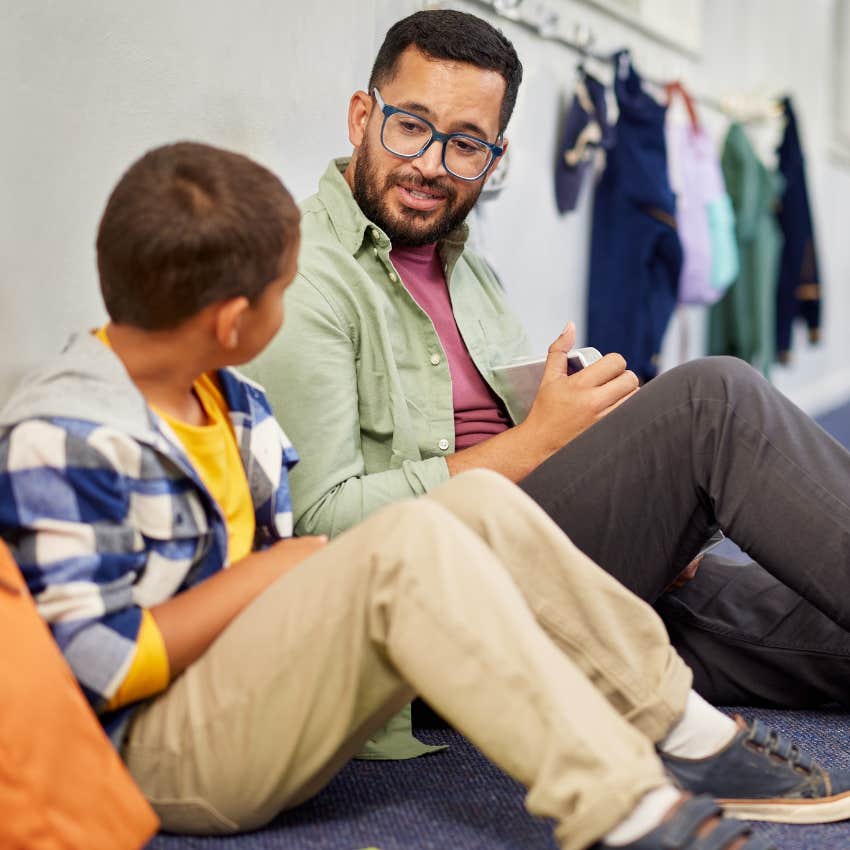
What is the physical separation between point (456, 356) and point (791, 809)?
2.47 ft

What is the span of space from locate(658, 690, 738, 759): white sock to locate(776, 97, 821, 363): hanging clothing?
331cm

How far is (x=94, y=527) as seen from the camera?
106 centimetres

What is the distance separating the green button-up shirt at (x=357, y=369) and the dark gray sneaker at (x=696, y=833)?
0.57 m

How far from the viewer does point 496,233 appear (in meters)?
2.68

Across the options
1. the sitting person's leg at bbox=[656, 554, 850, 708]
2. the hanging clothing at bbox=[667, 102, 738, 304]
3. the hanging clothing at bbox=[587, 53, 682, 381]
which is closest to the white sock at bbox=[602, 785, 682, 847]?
the sitting person's leg at bbox=[656, 554, 850, 708]

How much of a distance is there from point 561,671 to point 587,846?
0.14 m

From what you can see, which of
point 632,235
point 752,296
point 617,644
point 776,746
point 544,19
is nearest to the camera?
point 617,644

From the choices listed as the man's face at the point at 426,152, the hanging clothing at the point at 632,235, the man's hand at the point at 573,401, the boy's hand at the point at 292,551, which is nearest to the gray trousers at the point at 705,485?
the man's hand at the point at 573,401

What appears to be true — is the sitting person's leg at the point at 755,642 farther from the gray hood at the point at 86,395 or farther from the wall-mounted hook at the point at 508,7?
the wall-mounted hook at the point at 508,7

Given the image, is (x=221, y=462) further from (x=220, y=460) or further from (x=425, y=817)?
(x=425, y=817)

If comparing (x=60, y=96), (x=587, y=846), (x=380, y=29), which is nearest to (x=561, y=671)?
(x=587, y=846)

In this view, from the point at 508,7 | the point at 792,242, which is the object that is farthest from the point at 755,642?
the point at 792,242

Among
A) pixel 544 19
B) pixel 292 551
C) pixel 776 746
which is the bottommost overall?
pixel 776 746

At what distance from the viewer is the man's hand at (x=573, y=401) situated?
154cm
